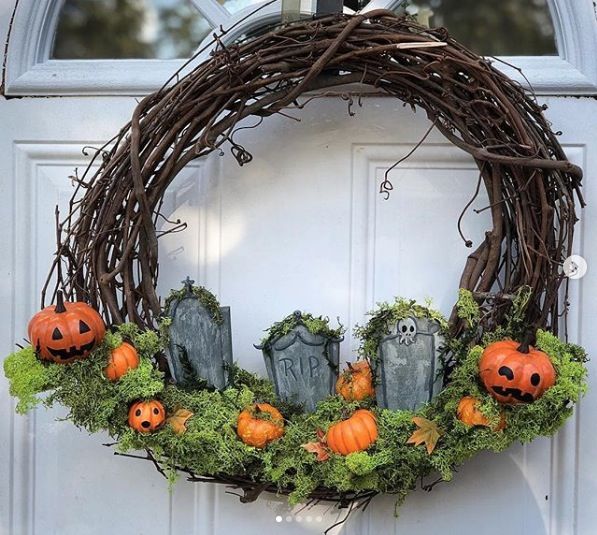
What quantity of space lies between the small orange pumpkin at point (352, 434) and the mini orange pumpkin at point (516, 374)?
194mm

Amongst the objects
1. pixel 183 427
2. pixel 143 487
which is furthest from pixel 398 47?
pixel 143 487

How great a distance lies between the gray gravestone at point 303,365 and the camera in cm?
131

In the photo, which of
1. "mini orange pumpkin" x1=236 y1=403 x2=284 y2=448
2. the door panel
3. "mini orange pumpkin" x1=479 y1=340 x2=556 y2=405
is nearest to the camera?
"mini orange pumpkin" x1=479 y1=340 x2=556 y2=405

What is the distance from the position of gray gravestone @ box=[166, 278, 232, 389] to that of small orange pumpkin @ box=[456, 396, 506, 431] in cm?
41

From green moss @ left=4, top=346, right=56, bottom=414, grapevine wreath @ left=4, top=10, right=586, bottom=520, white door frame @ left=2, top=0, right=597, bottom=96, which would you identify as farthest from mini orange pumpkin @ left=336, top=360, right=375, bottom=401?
white door frame @ left=2, top=0, right=597, bottom=96

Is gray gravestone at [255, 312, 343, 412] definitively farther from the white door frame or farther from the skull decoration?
the white door frame

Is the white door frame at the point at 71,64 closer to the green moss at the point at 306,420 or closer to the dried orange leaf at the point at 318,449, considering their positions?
the green moss at the point at 306,420

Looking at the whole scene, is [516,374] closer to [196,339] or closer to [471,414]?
[471,414]

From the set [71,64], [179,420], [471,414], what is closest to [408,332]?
[471,414]

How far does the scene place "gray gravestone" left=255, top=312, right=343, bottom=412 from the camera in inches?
51.5

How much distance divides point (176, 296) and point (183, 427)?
0.22 meters

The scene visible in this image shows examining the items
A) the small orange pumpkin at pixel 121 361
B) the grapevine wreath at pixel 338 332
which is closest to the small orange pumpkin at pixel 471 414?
the grapevine wreath at pixel 338 332

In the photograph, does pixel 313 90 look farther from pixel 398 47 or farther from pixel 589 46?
pixel 589 46

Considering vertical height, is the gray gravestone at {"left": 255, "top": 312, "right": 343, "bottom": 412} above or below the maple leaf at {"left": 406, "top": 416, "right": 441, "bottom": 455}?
above
